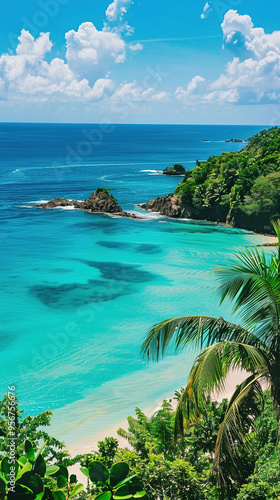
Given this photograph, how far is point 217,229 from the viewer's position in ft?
161

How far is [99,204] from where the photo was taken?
5975 cm

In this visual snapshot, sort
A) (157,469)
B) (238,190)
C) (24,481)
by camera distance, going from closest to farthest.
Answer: (24,481)
(157,469)
(238,190)

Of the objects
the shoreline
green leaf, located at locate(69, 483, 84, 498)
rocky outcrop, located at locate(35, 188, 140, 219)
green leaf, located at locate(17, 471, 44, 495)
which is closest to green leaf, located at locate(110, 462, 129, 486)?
green leaf, located at locate(69, 483, 84, 498)

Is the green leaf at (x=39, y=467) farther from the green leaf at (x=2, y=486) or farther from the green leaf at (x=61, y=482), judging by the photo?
the green leaf at (x=2, y=486)

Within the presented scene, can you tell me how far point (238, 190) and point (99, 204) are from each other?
761 inches

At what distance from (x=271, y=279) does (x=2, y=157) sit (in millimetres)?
125000

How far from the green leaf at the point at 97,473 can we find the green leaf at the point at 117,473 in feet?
0.40

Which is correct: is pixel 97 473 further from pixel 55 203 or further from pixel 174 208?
pixel 55 203

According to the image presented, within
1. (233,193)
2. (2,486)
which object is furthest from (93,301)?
(233,193)

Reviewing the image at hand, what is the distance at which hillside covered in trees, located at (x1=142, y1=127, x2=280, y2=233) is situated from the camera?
45.9 meters

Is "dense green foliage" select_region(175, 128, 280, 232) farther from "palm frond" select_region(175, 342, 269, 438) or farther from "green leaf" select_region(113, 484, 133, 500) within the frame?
"green leaf" select_region(113, 484, 133, 500)

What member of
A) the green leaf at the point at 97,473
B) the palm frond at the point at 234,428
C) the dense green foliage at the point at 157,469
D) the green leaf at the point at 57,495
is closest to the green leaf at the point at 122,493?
the dense green foliage at the point at 157,469

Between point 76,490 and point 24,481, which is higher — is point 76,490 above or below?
below

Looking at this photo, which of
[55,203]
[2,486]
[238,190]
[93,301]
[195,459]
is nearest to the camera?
[2,486]
